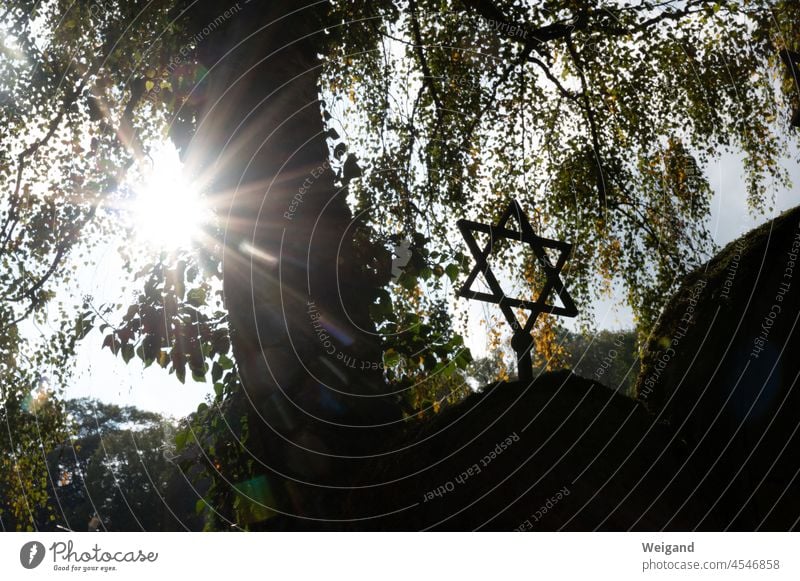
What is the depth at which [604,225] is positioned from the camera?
953 cm

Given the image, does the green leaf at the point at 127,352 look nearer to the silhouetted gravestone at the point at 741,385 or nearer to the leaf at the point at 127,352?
the leaf at the point at 127,352

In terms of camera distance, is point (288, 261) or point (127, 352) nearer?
point (288, 261)

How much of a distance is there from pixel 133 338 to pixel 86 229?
6291mm

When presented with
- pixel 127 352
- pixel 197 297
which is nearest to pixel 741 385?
pixel 197 297

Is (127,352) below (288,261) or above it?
above

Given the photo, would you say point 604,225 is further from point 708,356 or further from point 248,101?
point 248,101

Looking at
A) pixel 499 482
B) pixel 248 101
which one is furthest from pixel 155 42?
pixel 499 482

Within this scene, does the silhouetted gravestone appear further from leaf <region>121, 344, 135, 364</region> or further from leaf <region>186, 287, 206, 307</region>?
leaf <region>121, 344, 135, 364</region>
